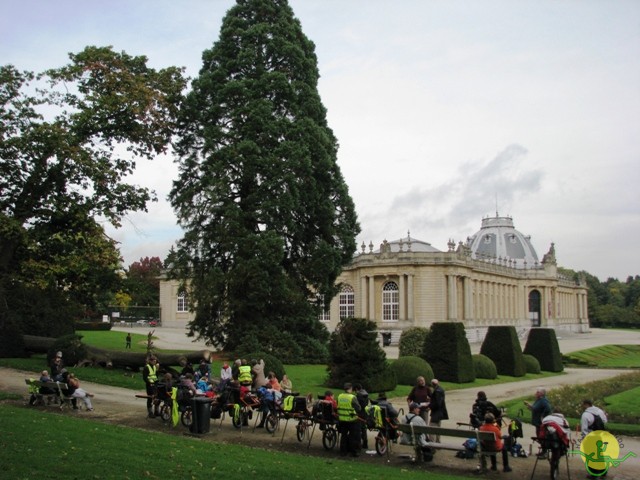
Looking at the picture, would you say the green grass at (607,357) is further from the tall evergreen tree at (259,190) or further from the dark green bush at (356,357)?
the dark green bush at (356,357)

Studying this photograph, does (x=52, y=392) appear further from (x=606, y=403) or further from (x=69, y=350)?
(x=606, y=403)

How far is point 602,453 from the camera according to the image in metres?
11.0

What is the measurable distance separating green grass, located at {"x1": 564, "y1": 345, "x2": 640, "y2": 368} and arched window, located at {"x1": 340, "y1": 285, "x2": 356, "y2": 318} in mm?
22647

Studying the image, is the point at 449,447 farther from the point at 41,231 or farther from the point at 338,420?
the point at 41,231

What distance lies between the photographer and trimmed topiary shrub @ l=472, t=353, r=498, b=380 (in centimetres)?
3095

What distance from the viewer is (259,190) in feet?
99.5

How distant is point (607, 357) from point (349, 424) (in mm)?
44443

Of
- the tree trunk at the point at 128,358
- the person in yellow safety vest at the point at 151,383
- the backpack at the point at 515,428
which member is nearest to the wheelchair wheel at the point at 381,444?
the backpack at the point at 515,428

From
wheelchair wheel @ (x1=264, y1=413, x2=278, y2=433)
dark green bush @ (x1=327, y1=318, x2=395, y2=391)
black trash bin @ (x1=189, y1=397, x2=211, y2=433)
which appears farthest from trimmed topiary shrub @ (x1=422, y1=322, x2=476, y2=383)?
black trash bin @ (x1=189, y1=397, x2=211, y2=433)

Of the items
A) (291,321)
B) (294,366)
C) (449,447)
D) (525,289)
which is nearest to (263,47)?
(291,321)

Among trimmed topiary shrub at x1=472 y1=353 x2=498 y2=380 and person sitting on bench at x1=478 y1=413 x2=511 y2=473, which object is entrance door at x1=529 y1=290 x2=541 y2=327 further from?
person sitting on bench at x1=478 y1=413 x2=511 y2=473

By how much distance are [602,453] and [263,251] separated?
63.4ft

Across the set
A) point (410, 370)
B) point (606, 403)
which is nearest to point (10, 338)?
point (410, 370)

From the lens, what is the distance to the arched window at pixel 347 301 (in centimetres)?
6610
